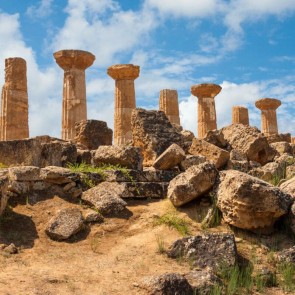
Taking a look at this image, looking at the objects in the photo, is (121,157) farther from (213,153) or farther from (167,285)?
(167,285)

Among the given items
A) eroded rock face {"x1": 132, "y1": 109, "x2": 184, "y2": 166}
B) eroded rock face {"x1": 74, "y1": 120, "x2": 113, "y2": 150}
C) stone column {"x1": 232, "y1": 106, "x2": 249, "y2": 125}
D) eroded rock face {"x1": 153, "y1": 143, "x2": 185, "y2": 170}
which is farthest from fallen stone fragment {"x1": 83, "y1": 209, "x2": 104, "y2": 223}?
stone column {"x1": 232, "y1": 106, "x2": 249, "y2": 125}

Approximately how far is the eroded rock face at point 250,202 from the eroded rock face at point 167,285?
67.9 inches

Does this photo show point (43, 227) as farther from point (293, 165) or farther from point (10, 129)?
point (10, 129)

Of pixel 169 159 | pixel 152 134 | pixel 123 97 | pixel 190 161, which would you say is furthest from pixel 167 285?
pixel 123 97

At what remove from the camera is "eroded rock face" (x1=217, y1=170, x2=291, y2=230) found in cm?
709

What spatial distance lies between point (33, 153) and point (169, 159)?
2.55 meters

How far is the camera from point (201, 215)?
7801 mm

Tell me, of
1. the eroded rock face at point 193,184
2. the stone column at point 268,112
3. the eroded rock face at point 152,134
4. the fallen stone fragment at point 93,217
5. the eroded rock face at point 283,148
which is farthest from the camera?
the stone column at point 268,112

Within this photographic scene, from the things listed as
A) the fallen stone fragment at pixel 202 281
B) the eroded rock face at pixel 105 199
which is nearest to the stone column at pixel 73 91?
the eroded rock face at pixel 105 199

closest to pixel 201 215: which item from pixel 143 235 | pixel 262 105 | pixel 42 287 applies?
pixel 143 235

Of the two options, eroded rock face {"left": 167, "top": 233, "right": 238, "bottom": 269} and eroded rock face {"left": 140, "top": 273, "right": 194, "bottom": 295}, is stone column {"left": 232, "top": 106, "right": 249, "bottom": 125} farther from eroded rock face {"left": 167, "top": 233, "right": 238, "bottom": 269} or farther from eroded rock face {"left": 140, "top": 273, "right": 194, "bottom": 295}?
eroded rock face {"left": 140, "top": 273, "right": 194, "bottom": 295}

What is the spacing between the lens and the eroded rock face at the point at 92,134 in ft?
44.0

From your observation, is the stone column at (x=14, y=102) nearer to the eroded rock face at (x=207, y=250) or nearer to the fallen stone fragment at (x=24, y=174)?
the fallen stone fragment at (x=24, y=174)

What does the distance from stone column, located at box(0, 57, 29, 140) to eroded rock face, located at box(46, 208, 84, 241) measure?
12514mm
